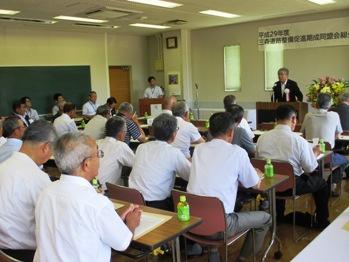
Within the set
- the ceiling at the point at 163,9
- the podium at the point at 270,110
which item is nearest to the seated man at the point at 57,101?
the ceiling at the point at 163,9

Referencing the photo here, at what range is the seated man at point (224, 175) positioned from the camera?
111 inches

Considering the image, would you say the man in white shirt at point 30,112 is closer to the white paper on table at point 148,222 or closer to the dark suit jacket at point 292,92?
the dark suit jacket at point 292,92

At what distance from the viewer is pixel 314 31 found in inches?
370

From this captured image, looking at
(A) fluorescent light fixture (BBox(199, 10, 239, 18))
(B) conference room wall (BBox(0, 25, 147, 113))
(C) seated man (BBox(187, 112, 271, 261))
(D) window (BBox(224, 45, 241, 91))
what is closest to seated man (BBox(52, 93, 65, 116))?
(B) conference room wall (BBox(0, 25, 147, 113))

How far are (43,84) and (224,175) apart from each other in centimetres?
835

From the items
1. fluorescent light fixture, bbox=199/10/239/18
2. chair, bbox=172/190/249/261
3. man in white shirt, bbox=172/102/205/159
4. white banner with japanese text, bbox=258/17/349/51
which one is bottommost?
chair, bbox=172/190/249/261

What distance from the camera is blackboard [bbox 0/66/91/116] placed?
9.50 m

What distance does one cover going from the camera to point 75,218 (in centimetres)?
174

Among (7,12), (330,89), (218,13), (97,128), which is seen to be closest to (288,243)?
(330,89)

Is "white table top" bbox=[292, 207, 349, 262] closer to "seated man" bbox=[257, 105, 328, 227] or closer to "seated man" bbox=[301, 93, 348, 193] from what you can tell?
"seated man" bbox=[257, 105, 328, 227]

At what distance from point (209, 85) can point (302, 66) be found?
9.22 ft

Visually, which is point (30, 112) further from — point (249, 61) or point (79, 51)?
point (249, 61)

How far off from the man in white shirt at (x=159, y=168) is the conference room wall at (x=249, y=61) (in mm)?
7180

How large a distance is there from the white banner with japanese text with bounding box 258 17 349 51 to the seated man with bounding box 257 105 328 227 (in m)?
6.08
